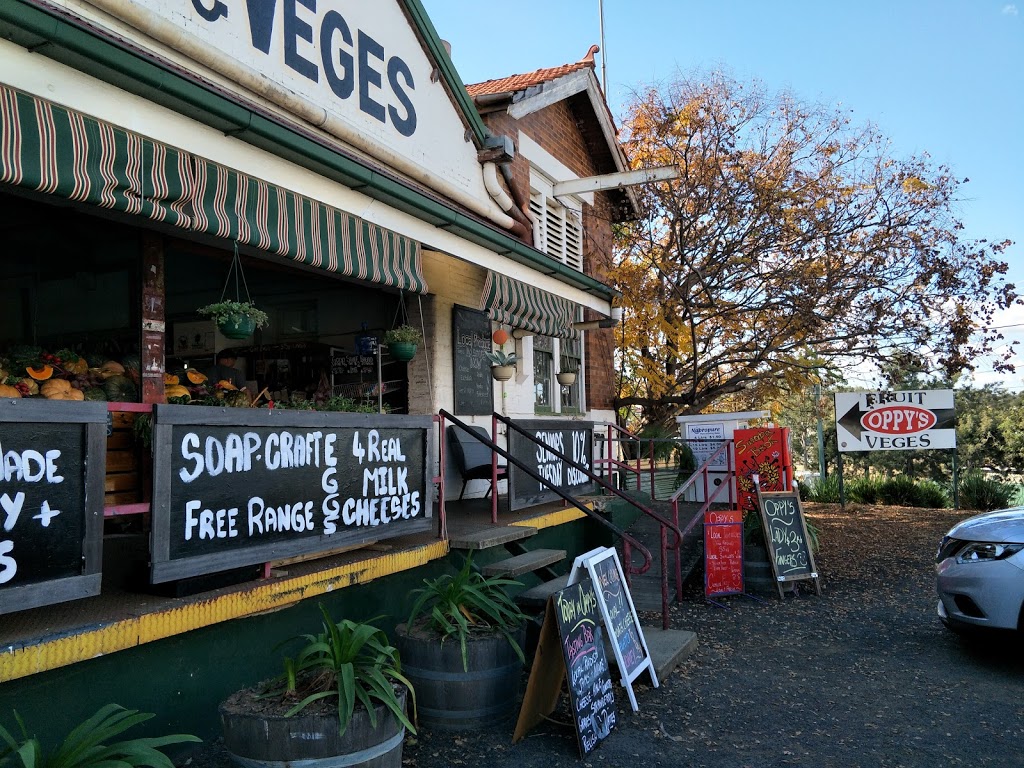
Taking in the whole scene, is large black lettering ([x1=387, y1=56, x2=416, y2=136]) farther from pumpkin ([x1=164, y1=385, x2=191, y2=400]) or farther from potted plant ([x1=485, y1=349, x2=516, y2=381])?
pumpkin ([x1=164, y1=385, x2=191, y2=400])

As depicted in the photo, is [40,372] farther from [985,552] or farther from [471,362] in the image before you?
[985,552]

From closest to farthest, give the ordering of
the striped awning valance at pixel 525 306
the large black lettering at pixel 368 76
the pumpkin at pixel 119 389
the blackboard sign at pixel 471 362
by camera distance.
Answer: the pumpkin at pixel 119 389
the large black lettering at pixel 368 76
the striped awning valance at pixel 525 306
the blackboard sign at pixel 471 362

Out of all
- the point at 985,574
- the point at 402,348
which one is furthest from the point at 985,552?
the point at 402,348

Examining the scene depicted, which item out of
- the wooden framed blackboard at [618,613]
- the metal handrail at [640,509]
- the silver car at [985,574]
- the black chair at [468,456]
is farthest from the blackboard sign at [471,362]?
the silver car at [985,574]

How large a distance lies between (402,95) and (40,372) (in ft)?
14.7

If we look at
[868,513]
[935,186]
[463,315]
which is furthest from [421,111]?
[868,513]

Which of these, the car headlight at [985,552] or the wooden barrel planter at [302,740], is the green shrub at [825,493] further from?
the wooden barrel planter at [302,740]

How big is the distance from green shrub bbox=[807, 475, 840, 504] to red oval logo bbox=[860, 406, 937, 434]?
299 cm

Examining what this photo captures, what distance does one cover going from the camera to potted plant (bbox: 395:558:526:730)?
14.5ft

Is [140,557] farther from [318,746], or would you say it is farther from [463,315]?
[463,315]

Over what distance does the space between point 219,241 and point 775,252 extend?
10.0m

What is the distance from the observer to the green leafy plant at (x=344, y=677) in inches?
131

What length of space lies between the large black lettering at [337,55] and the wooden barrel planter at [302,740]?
5.07 meters

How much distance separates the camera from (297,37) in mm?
5996
